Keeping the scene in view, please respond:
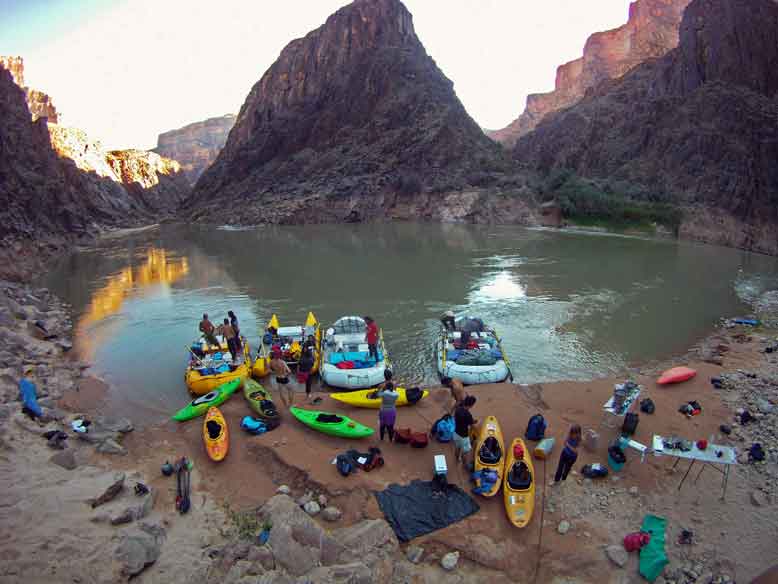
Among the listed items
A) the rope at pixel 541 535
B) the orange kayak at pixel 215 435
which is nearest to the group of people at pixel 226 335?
the orange kayak at pixel 215 435

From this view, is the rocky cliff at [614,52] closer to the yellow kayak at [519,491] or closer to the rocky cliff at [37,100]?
the yellow kayak at [519,491]

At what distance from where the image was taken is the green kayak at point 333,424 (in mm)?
9797

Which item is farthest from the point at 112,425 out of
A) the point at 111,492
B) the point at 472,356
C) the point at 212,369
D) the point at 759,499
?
the point at 759,499

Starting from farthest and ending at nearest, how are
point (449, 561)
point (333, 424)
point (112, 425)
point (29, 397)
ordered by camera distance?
point (29, 397), point (112, 425), point (333, 424), point (449, 561)

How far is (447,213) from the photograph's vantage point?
2245 inches

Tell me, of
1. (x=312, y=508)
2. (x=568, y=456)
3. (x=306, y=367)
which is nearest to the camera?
(x=312, y=508)

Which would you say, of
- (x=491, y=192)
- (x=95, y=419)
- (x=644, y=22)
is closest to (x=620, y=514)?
(x=95, y=419)

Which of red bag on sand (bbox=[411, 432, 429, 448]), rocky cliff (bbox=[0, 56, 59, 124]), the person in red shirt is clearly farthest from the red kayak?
rocky cliff (bbox=[0, 56, 59, 124])

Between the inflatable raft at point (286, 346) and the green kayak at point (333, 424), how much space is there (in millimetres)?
3030

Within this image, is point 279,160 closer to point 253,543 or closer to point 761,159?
point 761,159

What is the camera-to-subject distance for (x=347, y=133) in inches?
2830

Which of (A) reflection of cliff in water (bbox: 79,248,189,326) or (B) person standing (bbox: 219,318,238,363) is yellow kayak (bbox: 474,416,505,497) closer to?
(B) person standing (bbox: 219,318,238,363)

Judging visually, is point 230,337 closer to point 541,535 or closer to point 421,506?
point 421,506

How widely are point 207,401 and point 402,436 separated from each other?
16.2 feet
